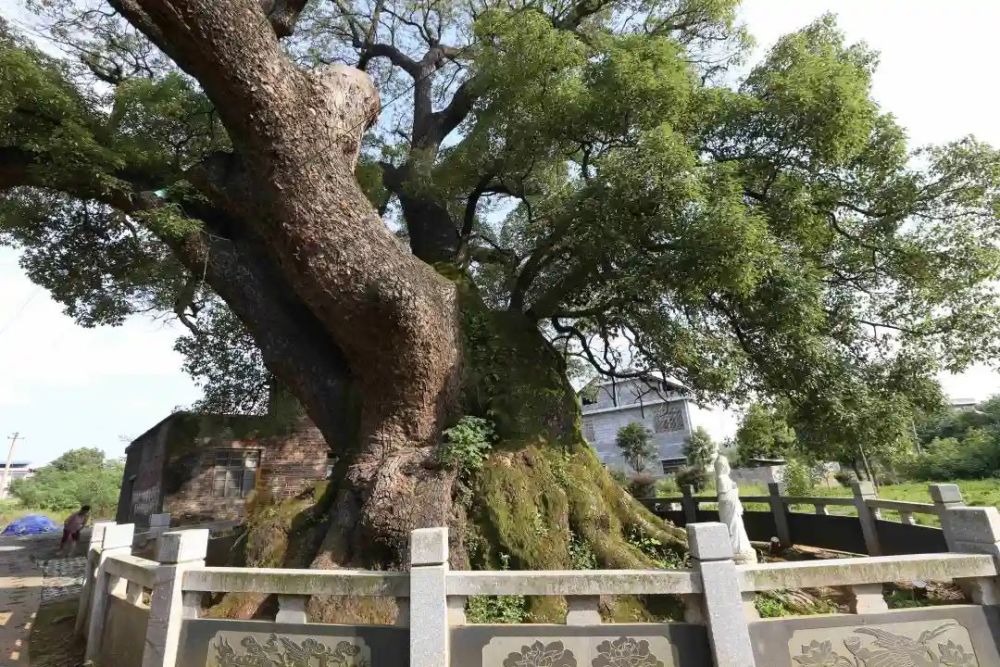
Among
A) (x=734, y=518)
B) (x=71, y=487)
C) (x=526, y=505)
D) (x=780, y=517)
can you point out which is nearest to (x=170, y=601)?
(x=526, y=505)

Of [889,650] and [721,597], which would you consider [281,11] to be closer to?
[721,597]

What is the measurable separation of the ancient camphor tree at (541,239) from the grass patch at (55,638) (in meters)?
3.09

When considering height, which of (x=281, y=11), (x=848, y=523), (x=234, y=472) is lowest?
(x=848, y=523)

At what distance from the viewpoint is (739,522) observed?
6.84m

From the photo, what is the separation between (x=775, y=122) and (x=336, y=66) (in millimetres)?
5835

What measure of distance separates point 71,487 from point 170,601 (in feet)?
131

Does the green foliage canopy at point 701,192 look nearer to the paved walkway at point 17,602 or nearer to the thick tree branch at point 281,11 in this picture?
the thick tree branch at point 281,11

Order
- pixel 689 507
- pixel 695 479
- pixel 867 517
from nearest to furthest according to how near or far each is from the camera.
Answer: pixel 867 517 → pixel 689 507 → pixel 695 479

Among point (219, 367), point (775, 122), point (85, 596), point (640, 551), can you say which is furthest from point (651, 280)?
point (219, 367)

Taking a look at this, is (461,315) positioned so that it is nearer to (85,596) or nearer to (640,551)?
(640,551)

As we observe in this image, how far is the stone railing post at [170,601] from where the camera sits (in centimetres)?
383

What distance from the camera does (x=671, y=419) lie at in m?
29.7

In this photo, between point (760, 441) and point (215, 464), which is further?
point (760, 441)

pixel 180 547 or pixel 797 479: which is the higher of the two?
pixel 797 479
